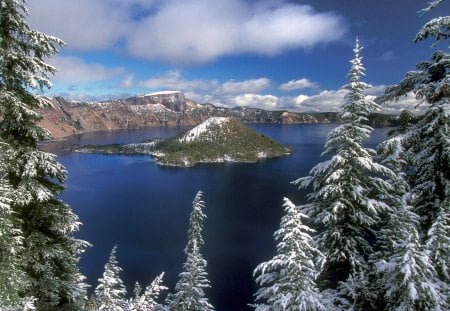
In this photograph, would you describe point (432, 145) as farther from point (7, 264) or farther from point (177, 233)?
point (177, 233)

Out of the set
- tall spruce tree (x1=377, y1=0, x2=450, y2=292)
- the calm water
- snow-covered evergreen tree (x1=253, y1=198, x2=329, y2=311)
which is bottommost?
the calm water

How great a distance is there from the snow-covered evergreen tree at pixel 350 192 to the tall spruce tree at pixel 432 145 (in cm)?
261

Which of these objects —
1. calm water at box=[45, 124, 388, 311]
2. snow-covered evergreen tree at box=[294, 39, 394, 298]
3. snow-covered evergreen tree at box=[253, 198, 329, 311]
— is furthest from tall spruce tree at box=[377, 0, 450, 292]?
calm water at box=[45, 124, 388, 311]

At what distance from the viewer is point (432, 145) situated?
517 inches

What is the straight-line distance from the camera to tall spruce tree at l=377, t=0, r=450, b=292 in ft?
39.8

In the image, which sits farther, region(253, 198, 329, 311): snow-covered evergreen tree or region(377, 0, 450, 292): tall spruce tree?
region(253, 198, 329, 311): snow-covered evergreen tree

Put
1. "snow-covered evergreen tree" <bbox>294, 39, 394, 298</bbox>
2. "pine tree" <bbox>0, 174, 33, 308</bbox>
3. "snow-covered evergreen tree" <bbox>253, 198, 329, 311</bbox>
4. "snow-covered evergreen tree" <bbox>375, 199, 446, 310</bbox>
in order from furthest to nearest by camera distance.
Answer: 1. "snow-covered evergreen tree" <bbox>294, 39, 394, 298</bbox>
2. "snow-covered evergreen tree" <bbox>253, 198, 329, 311</bbox>
3. "pine tree" <bbox>0, 174, 33, 308</bbox>
4. "snow-covered evergreen tree" <bbox>375, 199, 446, 310</bbox>

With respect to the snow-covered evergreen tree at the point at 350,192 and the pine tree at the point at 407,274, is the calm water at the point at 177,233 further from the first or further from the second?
the pine tree at the point at 407,274

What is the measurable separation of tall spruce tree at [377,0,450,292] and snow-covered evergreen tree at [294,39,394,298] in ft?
8.55

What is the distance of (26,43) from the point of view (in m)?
14.5

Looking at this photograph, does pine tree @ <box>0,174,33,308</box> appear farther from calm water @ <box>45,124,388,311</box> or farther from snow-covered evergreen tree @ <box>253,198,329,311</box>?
calm water @ <box>45,124,388,311</box>

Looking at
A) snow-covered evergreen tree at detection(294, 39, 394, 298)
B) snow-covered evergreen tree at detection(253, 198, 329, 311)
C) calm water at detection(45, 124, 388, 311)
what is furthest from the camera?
calm water at detection(45, 124, 388, 311)

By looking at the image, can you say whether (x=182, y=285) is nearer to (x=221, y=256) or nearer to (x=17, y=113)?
(x=17, y=113)

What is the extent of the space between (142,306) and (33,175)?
1909cm
